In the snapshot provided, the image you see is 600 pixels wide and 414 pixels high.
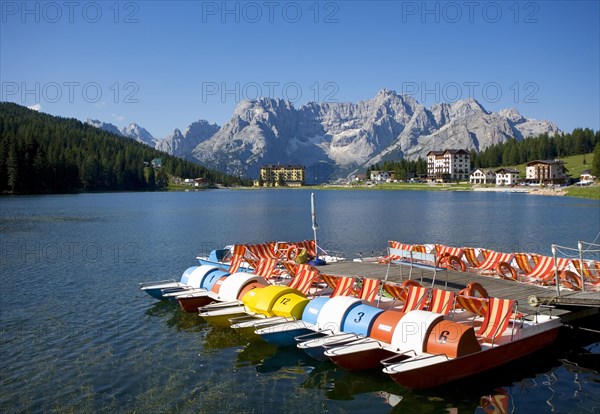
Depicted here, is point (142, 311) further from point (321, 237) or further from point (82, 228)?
point (82, 228)

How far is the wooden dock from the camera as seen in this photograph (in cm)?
1967

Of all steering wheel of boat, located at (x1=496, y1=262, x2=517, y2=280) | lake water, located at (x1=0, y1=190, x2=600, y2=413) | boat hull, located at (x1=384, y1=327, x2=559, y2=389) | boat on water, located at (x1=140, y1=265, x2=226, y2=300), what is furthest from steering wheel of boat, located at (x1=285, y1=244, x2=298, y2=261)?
boat hull, located at (x1=384, y1=327, x2=559, y2=389)

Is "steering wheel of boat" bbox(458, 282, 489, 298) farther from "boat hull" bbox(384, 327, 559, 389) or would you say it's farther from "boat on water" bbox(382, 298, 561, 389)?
"boat hull" bbox(384, 327, 559, 389)

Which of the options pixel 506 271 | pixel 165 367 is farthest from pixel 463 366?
pixel 506 271

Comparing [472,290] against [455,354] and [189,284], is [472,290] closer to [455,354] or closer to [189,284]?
[455,354]

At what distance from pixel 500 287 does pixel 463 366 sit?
8.95 meters

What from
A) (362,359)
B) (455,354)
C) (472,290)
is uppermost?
(472,290)

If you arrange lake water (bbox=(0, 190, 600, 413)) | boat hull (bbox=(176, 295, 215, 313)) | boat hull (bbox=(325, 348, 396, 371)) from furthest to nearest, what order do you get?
boat hull (bbox=(176, 295, 215, 313)), boat hull (bbox=(325, 348, 396, 371)), lake water (bbox=(0, 190, 600, 413))

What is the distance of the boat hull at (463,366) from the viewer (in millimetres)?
15086

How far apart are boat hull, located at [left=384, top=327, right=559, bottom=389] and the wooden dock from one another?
2389 mm

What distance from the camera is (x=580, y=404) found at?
14.8 m

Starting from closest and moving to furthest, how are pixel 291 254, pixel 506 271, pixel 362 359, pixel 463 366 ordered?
pixel 463 366 < pixel 362 359 < pixel 506 271 < pixel 291 254

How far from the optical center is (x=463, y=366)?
51.7 ft

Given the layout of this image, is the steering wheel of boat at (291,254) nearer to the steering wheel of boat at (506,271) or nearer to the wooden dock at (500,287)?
the wooden dock at (500,287)
